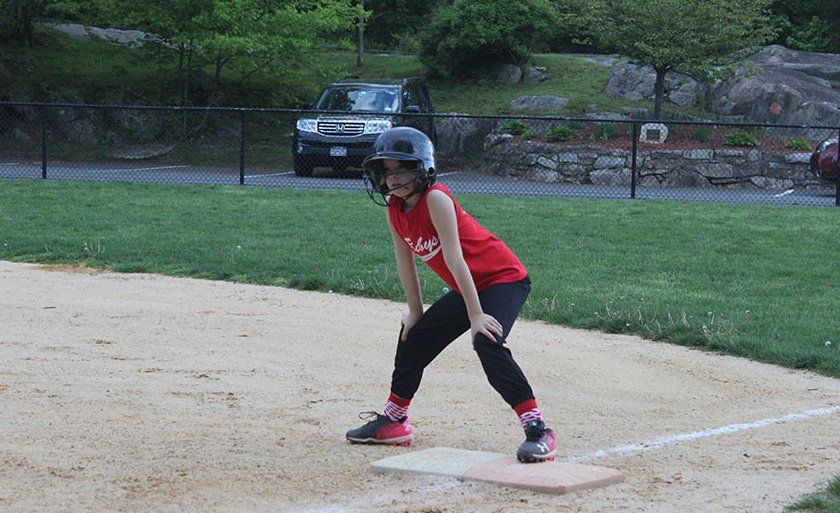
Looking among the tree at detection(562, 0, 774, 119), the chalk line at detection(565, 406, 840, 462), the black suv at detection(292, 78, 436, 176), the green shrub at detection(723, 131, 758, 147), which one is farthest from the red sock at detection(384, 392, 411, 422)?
the tree at detection(562, 0, 774, 119)

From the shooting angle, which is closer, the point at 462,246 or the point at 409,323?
the point at 462,246

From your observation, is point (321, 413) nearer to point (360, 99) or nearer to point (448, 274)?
point (448, 274)

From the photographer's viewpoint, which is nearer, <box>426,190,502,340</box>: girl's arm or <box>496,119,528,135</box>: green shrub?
<box>426,190,502,340</box>: girl's arm

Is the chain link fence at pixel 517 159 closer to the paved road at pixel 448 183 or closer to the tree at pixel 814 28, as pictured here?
the paved road at pixel 448 183

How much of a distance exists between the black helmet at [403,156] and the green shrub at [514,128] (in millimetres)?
18069

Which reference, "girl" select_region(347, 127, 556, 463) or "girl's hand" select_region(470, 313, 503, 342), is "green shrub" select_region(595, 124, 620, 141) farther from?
"girl's hand" select_region(470, 313, 503, 342)

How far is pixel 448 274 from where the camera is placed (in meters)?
5.32

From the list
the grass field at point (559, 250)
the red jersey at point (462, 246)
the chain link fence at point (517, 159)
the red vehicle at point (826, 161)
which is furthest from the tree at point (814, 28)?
the red jersey at point (462, 246)

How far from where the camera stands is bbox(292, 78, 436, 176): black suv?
20672mm

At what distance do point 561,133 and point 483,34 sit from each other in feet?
19.9

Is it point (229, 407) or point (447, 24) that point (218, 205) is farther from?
point (447, 24)

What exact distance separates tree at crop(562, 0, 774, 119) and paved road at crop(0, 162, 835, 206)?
3762 millimetres

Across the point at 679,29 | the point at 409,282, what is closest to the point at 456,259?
the point at 409,282

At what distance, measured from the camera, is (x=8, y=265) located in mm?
11461
